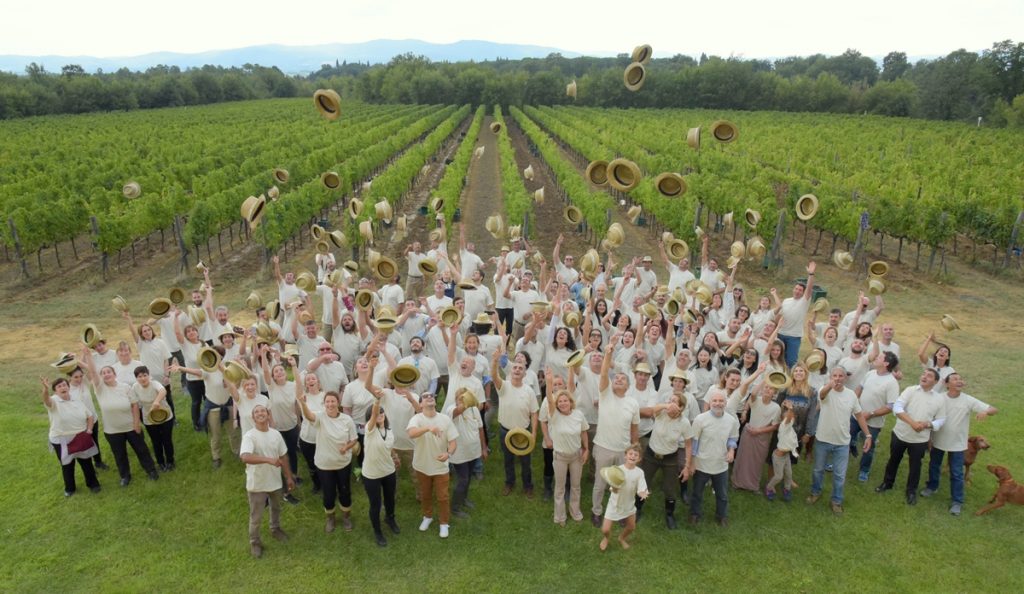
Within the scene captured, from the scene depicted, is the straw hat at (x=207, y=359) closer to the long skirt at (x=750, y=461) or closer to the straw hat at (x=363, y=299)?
the straw hat at (x=363, y=299)

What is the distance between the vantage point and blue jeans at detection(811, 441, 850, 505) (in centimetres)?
656

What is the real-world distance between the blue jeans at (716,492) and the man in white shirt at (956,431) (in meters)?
2.47

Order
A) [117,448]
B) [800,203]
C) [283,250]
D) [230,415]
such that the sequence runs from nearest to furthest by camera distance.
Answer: [117,448]
[230,415]
[800,203]
[283,250]

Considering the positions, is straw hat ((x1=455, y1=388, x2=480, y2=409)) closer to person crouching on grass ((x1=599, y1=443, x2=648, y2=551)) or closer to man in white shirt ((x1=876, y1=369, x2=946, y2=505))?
person crouching on grass ((x1=599, y1=443, x2=648, y2=551))

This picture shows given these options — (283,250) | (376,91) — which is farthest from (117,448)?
(376,91)

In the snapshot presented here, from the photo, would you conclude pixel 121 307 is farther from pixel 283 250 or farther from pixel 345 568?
pixel 283 250

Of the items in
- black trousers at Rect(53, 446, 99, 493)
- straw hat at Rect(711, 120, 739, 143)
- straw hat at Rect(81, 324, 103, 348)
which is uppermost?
straw hat at Rect(711, 120, 739, 143)

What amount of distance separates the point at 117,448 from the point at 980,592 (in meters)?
8.93

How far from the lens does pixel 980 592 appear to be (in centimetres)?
564

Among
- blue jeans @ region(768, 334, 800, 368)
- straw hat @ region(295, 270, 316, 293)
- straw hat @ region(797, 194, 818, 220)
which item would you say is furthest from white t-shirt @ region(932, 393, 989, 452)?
straw hat @ region(295, 270, 316, 293)

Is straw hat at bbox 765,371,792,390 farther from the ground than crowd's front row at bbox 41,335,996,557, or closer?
farther from the ground

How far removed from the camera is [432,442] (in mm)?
5883

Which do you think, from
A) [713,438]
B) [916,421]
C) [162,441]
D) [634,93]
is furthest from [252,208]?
[634,93]

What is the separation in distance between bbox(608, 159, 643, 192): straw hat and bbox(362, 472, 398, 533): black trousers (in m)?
5.19
